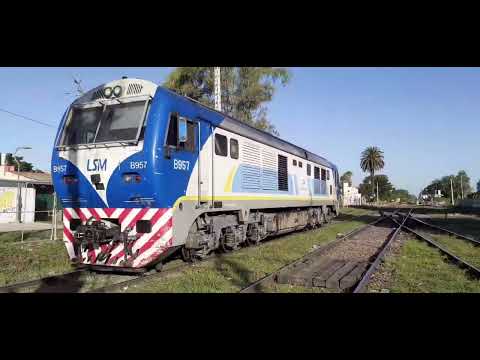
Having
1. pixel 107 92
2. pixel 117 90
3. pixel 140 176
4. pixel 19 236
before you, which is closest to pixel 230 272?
pixel 140 176

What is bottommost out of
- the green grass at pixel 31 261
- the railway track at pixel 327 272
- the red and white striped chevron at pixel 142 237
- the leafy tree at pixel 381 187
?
the railway track at pixel 327 272

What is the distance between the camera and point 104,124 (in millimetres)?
8102

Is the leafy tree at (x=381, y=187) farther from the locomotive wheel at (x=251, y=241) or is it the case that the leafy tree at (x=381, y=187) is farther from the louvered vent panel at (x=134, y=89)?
the louvered vent panel at (x=134, y=89)

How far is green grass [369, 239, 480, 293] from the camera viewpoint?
723 cm

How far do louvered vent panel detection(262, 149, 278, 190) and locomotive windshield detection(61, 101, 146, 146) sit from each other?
5237 mm

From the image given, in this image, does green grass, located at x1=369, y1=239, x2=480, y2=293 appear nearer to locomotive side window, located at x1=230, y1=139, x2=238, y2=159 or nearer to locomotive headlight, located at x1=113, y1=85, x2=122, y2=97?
locomotive side window, located at x1=230, y1=139, x2=238, y2=159

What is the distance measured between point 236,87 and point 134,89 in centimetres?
2238

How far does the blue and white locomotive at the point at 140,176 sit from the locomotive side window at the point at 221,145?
24mm

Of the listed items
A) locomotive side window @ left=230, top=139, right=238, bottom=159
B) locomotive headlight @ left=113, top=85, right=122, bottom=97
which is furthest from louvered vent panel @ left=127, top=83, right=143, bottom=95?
locomotive side window @ left=230, top=139, right=238, bottom=159

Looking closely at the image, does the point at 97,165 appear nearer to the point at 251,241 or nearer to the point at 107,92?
the point at 107,92

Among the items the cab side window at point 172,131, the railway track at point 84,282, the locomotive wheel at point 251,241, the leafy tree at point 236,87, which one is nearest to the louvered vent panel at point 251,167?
the locomotive wheel at point 251,241

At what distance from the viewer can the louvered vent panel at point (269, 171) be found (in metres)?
12.2
